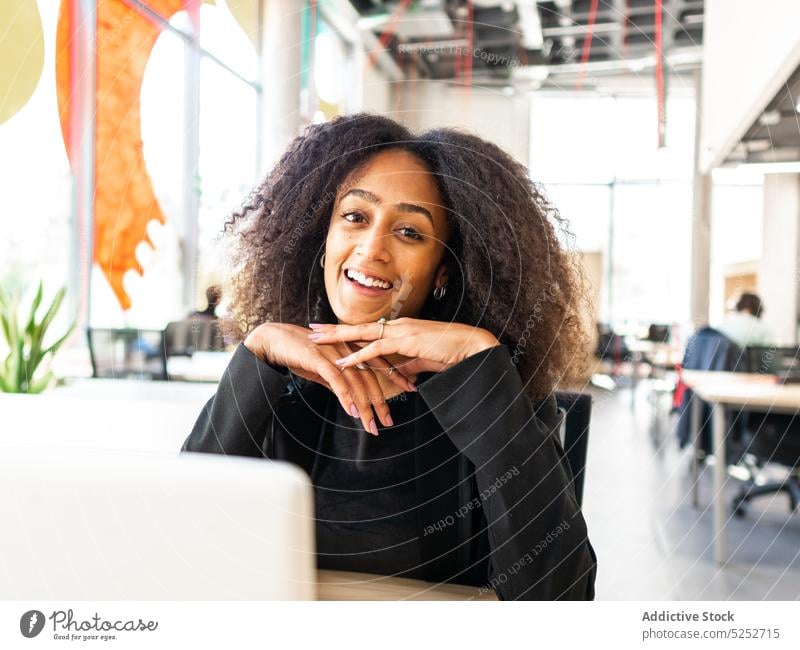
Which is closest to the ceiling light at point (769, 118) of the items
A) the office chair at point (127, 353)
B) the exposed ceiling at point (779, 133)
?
the exposed ceiling at point (779, 133)

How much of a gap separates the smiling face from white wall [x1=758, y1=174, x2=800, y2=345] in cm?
28

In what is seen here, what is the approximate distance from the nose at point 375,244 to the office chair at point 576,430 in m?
0.16

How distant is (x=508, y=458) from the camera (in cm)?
38

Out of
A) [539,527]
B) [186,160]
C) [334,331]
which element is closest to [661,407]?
[539,527]

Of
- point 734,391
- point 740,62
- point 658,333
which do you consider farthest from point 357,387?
point 740,62

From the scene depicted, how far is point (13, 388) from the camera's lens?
45 centimetres

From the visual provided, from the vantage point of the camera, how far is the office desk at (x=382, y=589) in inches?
16.7

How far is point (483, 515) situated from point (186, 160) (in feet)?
1.17

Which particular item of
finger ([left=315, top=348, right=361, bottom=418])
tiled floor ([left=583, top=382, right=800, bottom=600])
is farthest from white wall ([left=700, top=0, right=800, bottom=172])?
finger ([left=315, top=348, right=361, bottom=418])

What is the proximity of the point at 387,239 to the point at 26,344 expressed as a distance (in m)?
0.30

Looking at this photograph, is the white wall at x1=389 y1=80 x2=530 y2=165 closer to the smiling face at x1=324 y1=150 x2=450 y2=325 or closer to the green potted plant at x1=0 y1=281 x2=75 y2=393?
the smiling face at x1=324 y1=150 x2=450 y2=325

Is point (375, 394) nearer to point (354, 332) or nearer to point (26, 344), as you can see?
point (354, 332)

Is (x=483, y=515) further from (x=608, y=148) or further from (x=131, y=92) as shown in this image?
(x=131, y=92)

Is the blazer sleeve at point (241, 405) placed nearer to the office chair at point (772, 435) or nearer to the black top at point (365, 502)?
the black top at point (365, 502)
